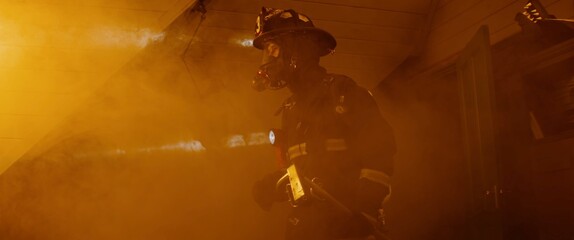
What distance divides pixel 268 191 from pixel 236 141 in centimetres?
236

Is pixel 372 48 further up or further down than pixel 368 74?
further up

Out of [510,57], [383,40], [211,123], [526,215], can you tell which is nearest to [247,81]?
[211,123]

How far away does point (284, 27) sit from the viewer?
112 inches

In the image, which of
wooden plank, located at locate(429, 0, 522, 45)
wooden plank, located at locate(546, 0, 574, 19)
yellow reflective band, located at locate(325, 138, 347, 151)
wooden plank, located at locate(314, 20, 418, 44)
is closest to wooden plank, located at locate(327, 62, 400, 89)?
wooden plank, located at locate(314, 20, 418, 44)

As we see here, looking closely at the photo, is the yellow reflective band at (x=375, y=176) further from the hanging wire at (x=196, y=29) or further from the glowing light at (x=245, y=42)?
the glowing light at (x=245, y=42)

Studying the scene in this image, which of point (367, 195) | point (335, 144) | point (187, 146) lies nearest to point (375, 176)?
point (367, 195)

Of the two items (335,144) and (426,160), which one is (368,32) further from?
(335,144)

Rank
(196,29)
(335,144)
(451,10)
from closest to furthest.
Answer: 1. (335,144)
2. (196,29)
3. (451,10)

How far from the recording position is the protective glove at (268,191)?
2.83m

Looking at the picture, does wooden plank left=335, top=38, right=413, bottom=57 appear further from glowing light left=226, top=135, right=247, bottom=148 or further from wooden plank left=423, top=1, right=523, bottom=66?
glowing light left=226, top=135, right=247, bottom=148

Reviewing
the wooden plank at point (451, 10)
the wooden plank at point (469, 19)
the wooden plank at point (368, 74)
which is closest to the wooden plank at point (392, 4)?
the wooden plank at point (451, 10)

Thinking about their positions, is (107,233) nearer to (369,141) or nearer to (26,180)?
(26,180)

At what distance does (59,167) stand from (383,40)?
368 cm

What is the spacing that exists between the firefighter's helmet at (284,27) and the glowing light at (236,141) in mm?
2247
